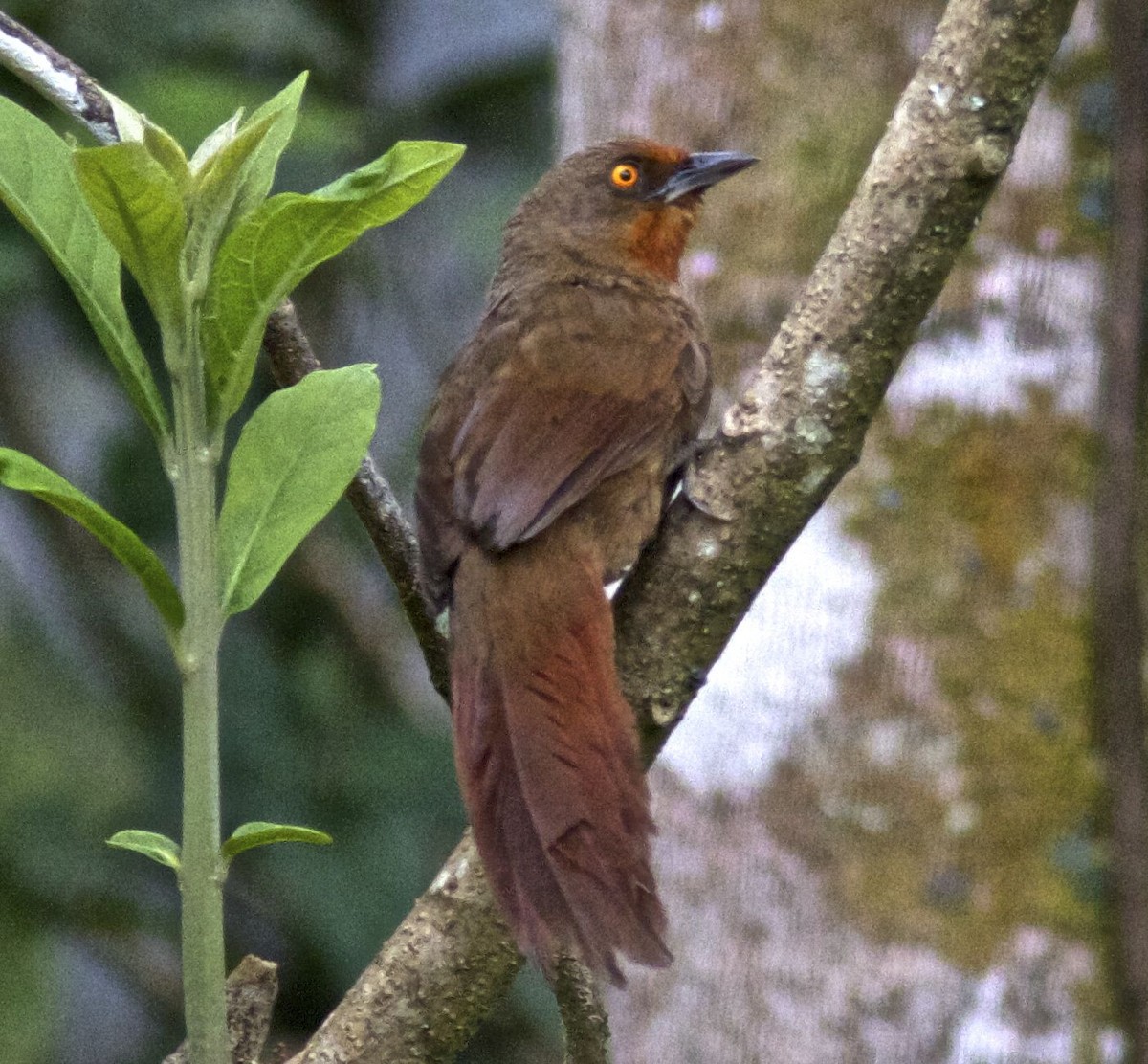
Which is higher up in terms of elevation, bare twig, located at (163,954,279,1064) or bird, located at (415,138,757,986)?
bird, located at (415,138,757,986)

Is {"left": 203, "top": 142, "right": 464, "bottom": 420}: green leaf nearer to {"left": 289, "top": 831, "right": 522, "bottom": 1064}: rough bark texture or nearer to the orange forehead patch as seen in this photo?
{"left": 289, "top": 831, "right": 522, "bottom": 1064}: rough bark texture

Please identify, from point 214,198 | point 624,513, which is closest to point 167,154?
point 214,198

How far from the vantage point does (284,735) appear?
3496 mm

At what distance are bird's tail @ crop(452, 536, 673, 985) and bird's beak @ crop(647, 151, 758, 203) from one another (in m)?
0.89

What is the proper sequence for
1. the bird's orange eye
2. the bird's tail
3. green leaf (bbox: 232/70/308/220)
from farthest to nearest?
1. the bird's orange eye
2. the bird's tail
3. green leaf (bbox: 232/70/308/220)

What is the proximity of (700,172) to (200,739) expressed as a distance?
175 cm

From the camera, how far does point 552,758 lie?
1619 mm

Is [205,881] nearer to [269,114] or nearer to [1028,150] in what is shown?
[269,114]

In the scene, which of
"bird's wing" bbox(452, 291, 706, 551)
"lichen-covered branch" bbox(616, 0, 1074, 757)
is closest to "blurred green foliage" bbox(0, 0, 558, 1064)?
"bird's wing" bbox(452, 291, 706, 551)

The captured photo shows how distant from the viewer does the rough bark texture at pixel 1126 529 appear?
2381 mm

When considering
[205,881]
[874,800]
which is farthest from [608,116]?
[205,881]

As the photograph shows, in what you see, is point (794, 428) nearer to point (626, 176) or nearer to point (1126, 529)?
point (1126, 529)

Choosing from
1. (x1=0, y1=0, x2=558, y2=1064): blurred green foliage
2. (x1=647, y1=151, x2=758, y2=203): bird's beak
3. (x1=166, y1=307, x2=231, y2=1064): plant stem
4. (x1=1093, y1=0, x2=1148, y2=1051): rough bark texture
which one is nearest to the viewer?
(x1=166, y1=307, x2=231, y2=1064): plant stem

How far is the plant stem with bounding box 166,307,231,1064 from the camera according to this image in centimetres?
105
